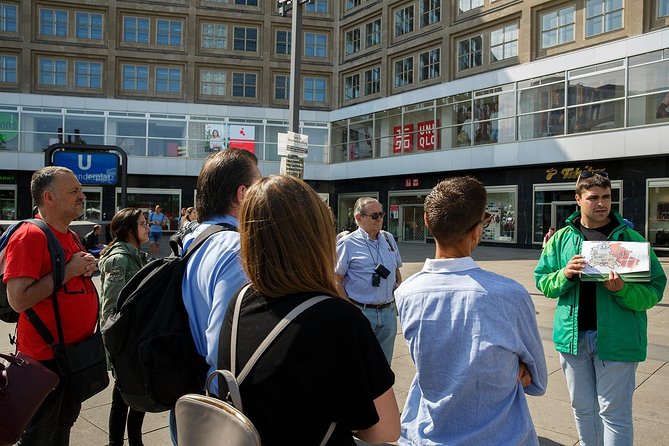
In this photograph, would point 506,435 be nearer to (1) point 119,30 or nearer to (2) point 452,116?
(2) point 452,116

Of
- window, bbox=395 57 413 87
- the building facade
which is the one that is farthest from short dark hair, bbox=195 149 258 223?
window, bbox=395 57 413 87

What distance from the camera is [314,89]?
3353cm

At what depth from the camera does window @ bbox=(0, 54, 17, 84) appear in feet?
96.7

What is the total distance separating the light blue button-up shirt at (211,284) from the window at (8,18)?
35123 mm

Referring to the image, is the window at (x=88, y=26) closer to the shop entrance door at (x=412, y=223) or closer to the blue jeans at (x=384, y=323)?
the shop entrance door at (x=412, y=223)

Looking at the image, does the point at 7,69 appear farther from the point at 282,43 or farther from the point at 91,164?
the point at 91,164

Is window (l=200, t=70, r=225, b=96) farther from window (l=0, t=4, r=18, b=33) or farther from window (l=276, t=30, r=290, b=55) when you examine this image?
window (l=0, t=4, r=18, b=33)

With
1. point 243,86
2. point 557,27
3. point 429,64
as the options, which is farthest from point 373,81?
point 557,27

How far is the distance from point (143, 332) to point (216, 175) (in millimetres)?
746

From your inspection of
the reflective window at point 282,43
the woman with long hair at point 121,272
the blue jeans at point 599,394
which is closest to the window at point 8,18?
the reflective window at point 282,43

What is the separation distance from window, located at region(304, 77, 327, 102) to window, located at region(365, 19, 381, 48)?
13.0 ft

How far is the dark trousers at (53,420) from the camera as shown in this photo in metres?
2.67

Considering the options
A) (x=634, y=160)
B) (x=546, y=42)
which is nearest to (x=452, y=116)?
(x=546, y=42)

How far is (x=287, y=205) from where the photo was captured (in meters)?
1.56
